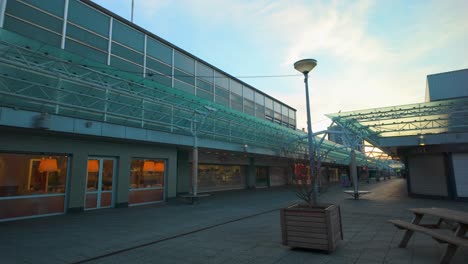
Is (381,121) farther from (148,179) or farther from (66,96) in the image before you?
(66,96)

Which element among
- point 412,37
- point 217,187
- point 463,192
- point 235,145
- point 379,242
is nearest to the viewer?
point 379,242

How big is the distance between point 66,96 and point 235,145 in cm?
1134

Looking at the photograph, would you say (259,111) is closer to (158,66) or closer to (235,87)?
(235,87)

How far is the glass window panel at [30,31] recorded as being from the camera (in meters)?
11.6

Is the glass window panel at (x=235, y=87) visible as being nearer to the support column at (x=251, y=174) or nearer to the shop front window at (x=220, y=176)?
the support column at (x=251, y=174)

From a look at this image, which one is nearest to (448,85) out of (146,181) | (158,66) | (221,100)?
(221,100)

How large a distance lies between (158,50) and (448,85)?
2172 cm

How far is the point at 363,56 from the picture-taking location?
13969 mm

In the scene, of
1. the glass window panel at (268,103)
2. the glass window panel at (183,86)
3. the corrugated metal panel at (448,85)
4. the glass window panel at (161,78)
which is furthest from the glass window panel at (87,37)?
the corrugated metal panel at (448,85)

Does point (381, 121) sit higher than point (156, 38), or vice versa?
point (156, 38)

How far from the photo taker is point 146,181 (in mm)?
15734

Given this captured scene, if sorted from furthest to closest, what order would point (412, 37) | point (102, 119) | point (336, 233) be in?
point (102, 119)
point (412, 37)
point (336, 233)

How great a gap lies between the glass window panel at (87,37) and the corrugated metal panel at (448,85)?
23.2 metres

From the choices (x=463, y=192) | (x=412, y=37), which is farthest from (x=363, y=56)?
(x=463, y=192)
